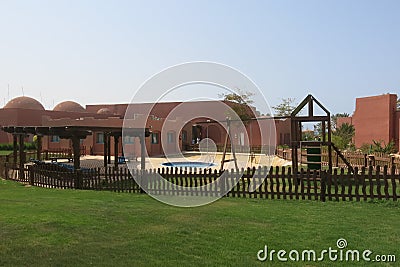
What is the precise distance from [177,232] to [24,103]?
49.9 meters

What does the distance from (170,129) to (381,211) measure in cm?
2897

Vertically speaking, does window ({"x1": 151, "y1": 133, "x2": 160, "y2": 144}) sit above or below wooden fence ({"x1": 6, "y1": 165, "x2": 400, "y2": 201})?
above

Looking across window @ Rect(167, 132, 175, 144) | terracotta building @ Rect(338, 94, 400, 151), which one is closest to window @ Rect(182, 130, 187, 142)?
window @ Rect(167, 132, 175, 144)

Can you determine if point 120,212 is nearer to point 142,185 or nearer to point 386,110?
point 142,185

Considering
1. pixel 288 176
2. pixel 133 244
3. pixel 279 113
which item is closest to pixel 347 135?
pixel 279 113

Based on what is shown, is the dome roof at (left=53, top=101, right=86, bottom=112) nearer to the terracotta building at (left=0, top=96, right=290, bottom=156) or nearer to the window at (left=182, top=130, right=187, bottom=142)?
the terracotta building at (left=0, top=96, right=290, bottom=156)

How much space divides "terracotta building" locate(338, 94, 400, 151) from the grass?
76.8ft

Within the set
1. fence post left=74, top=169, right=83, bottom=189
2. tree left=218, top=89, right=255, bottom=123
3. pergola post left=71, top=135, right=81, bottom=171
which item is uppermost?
tree left=218, top=89, right=255, bottom=123

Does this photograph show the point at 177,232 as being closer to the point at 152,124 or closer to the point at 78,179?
the point at 78,179

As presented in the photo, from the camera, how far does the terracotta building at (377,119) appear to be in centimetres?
2975

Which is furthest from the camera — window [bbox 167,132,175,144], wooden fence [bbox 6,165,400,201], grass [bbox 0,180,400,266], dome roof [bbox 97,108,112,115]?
dome roof [bbox 97,108,112,115]

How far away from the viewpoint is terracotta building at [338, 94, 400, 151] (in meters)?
29.8

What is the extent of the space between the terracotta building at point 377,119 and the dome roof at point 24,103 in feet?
124

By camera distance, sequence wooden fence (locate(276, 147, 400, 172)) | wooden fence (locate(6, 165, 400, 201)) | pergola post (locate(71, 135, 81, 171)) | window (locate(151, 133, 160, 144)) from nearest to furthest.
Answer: wooden fence (locate(6, 165, 400, 201)), pergola post (locate(71, 135, 81, 171)), wooden fence (locate(276, 147, 400, 172)), window (locate(151, 133, 160, 144))
